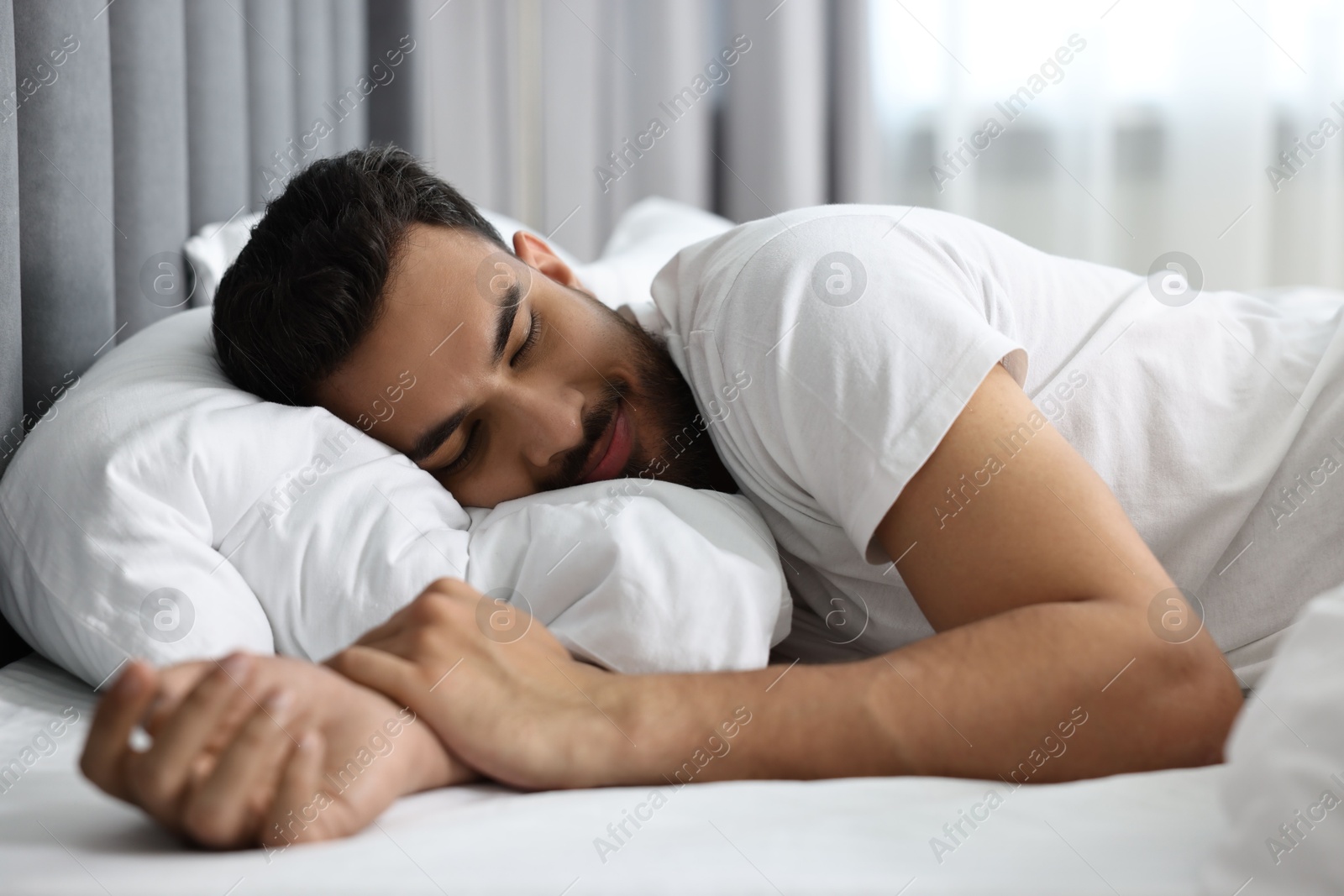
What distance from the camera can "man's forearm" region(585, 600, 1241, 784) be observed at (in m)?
0.65

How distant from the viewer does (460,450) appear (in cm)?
98

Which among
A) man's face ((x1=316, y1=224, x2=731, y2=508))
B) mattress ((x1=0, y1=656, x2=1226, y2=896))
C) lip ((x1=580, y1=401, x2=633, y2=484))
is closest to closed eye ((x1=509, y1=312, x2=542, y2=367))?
man's face ((x1=316, y1=224, x2=731, y2=508))

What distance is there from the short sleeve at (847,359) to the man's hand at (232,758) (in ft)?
1.31

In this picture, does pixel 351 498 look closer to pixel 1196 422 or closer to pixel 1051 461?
pixel 1051 461

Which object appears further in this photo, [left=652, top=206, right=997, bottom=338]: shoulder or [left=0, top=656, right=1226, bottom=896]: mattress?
[left=652, top=206, right=997, bottom=338]: shoulder

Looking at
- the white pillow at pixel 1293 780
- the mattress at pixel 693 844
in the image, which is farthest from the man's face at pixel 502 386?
the white pillow at pixel 1293 780

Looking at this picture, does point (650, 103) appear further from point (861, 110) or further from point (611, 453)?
point (611, 453)

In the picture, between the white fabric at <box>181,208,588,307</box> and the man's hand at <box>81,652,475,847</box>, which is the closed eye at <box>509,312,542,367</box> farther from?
the man's hand at <box>81,652,475,847</box>

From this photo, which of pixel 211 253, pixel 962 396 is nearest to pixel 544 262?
pixel 211 253

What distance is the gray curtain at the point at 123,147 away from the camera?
39.6 inches

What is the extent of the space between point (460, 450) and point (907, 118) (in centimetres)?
169

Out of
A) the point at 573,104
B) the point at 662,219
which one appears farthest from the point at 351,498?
the point at 573,104

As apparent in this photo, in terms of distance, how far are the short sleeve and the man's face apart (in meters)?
0.12

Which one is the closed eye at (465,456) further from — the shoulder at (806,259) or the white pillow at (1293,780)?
the white pillow at (1293,780)
